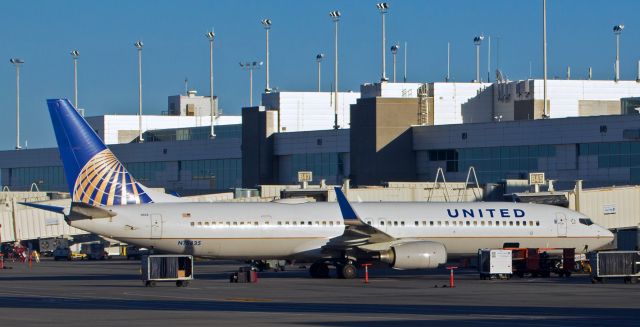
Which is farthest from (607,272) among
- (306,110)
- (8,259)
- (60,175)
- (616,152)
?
(60,175)

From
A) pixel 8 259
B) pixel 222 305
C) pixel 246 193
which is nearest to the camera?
pixel 222 305

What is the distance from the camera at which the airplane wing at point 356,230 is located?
56.7 meters

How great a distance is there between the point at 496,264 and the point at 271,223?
1004cm

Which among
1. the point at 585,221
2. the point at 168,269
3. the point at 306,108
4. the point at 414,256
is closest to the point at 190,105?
the point at 306,108

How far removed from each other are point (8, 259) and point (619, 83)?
5305 cm

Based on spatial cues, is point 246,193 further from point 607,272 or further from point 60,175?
point 60,175

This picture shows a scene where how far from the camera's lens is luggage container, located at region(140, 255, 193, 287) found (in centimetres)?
5200

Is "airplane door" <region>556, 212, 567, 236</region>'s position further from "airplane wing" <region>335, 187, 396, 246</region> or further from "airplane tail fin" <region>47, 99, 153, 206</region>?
"airplane tail fin" <region>47, 99, 153, 206</region>

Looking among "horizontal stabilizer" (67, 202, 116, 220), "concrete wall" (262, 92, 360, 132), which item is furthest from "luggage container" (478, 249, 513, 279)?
"concrete wall" (262, 92, 360, 132)

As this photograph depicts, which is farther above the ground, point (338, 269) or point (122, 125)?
point (122, 125)

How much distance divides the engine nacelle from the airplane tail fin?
1139 cm

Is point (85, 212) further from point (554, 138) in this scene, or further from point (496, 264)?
point (554, 138)

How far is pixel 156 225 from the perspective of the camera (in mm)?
56281

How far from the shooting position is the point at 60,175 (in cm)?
13750
